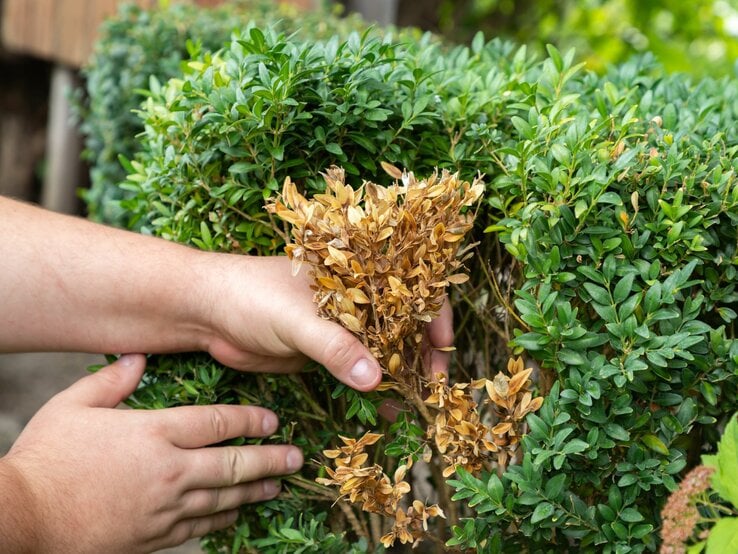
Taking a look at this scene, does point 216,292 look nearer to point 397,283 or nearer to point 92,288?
point 92,288

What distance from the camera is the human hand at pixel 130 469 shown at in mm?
1580

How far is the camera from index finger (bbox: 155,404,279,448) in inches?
63.7

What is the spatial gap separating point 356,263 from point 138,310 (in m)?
0.63

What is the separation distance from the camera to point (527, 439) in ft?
4.51

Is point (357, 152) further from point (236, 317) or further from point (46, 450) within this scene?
point (46, 450)

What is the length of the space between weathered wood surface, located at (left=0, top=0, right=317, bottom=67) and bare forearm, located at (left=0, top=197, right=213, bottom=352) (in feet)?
12.6

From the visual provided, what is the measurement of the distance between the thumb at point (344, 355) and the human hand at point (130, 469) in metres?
0.35

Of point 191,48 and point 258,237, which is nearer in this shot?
point 258,237

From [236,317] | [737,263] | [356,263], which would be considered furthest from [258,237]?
[737,263]

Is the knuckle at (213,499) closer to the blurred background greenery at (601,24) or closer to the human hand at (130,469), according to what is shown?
the human hand at (130,469)

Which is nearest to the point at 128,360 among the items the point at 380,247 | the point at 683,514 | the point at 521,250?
the point at 380,247

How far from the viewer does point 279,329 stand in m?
1.50

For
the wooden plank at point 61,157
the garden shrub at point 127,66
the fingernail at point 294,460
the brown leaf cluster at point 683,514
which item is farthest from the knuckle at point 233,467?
the wooden plank at point 61,157

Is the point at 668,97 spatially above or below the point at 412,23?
below
